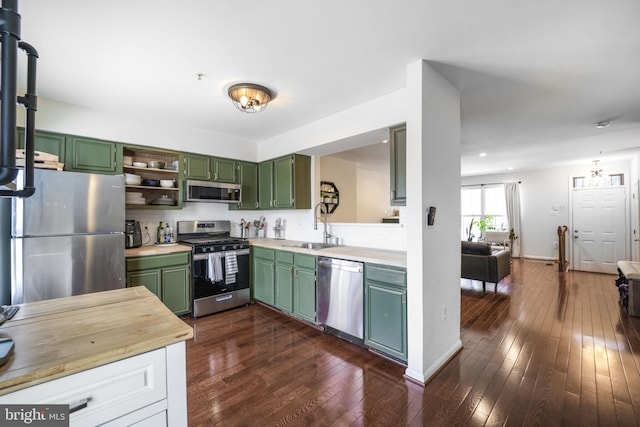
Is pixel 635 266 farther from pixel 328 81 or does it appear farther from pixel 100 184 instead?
pixel 100 184

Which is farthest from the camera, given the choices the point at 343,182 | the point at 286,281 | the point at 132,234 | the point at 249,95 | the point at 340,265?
the point at 343,182

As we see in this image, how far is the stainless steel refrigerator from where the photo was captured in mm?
2307

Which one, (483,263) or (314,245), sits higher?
(314,245)

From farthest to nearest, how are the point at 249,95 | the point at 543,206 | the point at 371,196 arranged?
1. the point at 543,206
2. the point at 371,196
3. the point at 249,95

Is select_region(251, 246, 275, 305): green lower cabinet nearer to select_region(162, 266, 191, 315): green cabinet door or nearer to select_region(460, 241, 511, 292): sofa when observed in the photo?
select_region(162, 266, 191, 315): green cabinet door

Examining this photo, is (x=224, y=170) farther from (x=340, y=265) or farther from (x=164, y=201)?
(x=340, y=265)

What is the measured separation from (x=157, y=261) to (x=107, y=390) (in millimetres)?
2606

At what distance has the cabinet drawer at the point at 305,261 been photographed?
10.1 ft

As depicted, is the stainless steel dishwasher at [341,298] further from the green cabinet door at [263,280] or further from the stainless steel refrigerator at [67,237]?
the stainless steel refrigerator at [67,237]

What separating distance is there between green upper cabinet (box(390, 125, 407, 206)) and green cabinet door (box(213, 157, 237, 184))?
8.45ft

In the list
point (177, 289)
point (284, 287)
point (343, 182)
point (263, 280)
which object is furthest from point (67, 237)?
point (343, 182)

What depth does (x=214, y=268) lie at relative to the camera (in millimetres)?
3488

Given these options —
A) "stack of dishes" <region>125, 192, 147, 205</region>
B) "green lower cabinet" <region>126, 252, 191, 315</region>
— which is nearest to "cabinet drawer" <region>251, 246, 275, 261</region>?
"green lower cabinet" <region>126, 252, 191, 315</region>

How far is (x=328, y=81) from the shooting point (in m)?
2.48
